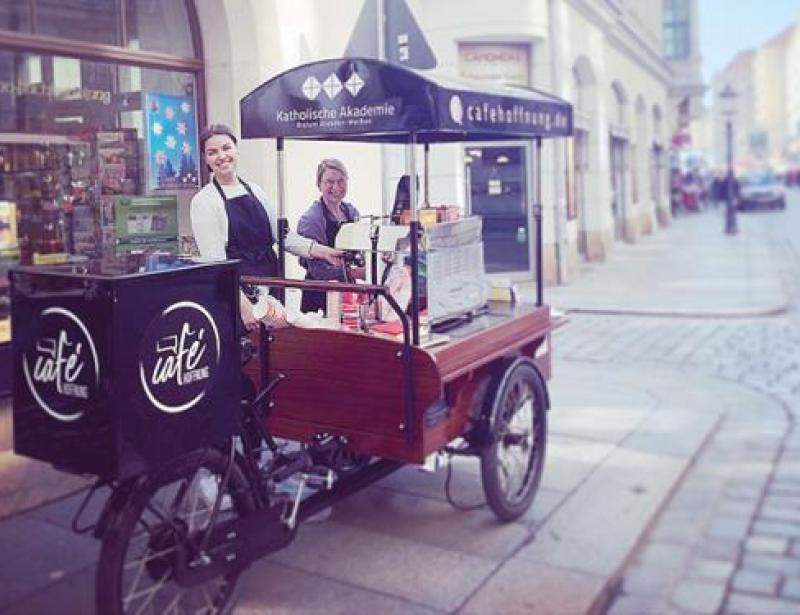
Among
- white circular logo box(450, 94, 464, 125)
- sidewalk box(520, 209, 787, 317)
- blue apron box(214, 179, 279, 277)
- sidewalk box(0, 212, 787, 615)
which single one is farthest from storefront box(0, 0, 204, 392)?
sidewalk box(520, 209, 787, 317)

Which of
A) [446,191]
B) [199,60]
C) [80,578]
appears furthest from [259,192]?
[446,191]

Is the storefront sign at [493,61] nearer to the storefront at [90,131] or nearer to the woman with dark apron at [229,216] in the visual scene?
the storefront at [90,131]

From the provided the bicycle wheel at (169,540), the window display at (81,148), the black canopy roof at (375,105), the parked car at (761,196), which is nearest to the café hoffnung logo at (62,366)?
the bicycle wheel at (169,540)

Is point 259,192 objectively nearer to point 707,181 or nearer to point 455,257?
point 455,257

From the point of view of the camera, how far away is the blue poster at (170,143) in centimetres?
675

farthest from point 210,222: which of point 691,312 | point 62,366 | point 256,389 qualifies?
point 691,312

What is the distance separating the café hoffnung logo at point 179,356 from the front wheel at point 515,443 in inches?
67.1

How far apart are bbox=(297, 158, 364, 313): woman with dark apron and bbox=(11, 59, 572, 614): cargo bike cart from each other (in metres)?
0.19

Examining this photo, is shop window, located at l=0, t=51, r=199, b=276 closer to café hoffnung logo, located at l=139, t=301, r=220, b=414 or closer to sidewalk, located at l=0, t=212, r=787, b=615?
sidewalk, located at l=0, t=212, r=787, b=615

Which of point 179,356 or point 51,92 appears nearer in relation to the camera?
point 179,356

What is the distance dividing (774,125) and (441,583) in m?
178

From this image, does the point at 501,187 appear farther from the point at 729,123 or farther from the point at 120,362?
the point at 729,123

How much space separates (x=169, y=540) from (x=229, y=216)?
67.7 inches

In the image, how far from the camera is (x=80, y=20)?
6332 millimetres
